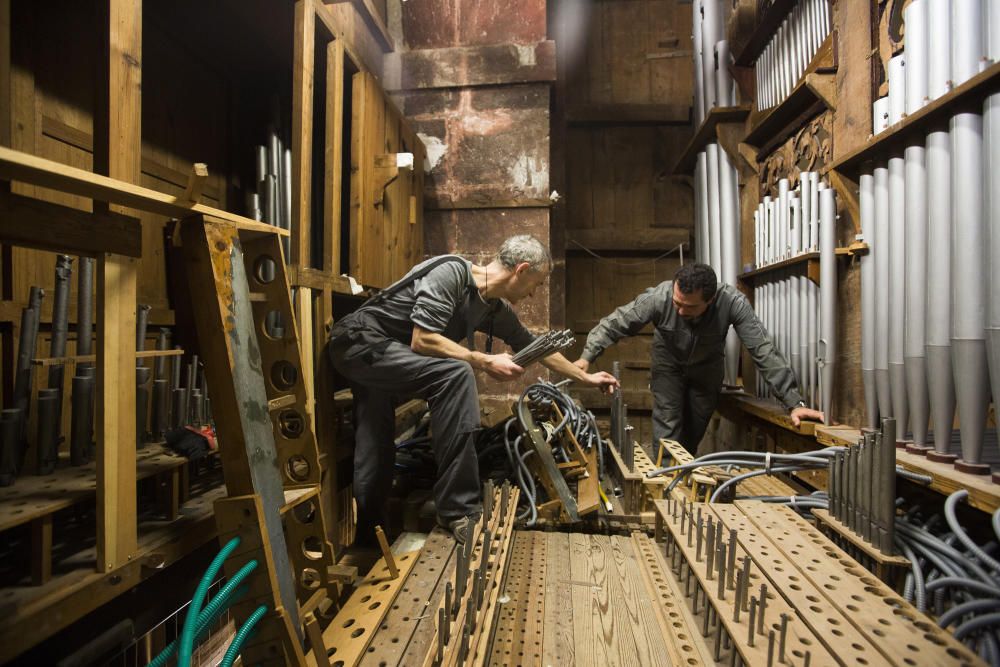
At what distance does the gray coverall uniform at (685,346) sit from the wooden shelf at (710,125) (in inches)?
62.1

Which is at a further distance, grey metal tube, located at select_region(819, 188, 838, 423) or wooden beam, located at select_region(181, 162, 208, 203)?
grey metal tube, located at select_region(819, 188, 838, 423)

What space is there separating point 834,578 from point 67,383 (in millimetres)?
2846

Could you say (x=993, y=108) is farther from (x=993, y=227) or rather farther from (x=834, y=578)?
(x=834, y=578)

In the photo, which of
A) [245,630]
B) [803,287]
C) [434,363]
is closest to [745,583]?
[245,630]

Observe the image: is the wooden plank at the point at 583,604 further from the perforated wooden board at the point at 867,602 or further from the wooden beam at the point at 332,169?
the wooden beam at the point at 332,169

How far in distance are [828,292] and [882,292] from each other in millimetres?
553

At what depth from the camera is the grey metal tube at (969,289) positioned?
63.1 inches

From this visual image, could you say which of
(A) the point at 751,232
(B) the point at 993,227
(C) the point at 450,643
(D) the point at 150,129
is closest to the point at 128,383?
(C) the point at 450,643

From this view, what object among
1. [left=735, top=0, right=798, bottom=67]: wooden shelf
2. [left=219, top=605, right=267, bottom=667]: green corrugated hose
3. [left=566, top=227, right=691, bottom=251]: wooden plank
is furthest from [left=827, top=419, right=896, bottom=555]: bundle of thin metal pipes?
[left=566, top=227, right=691, bottom=251]: wooden plank

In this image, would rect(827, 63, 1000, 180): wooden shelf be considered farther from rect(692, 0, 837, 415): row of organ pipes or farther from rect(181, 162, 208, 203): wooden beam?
rect(181, 162, 208, 203): wooden beam

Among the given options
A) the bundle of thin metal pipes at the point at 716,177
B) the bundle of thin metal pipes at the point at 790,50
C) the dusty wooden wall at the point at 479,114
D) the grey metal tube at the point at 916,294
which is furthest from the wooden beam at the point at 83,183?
the bundle of thin metal pipes at the point at 716,177

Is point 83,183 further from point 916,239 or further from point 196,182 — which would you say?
point 916,239

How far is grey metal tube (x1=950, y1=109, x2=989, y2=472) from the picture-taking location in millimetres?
1603

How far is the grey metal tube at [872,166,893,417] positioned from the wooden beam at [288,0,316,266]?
2500 mm
